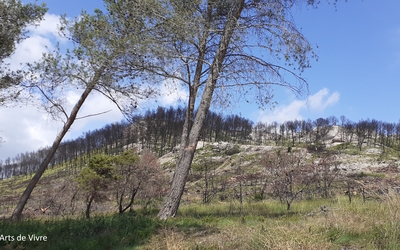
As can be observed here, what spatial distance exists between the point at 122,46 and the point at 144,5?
1.18 metres

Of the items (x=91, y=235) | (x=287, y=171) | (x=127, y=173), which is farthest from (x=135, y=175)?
(x=91, y=235)

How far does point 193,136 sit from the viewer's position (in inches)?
277

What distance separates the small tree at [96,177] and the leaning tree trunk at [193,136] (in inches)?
277

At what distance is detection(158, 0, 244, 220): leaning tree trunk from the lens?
21.7ft

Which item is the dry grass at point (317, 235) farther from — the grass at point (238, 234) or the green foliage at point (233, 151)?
the green foliage at point (233, 151)

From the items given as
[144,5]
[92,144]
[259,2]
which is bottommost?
[92,144]

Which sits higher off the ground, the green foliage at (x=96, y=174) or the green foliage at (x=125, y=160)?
the green foliage at (x=125, y=160)

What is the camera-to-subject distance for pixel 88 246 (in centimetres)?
431

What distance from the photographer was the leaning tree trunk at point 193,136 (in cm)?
661

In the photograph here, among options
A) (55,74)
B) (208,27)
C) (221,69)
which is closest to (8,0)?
(55,74)

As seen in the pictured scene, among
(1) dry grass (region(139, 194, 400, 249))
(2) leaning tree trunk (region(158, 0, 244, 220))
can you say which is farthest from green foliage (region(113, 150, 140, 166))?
(1) dry grass (region(139, 194, 400, 249))

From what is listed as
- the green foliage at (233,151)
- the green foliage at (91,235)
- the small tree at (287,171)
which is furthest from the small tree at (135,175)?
the green foliage at (233,151)

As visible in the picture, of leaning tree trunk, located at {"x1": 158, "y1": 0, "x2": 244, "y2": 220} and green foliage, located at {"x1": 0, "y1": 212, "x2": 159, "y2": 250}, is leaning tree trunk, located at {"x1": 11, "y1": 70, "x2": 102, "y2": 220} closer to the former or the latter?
green foliage, located at {"x1": 0, "y1": 212, "x2": 159, "y2": 250}

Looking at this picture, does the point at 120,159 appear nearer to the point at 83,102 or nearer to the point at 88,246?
the point at 83,102
